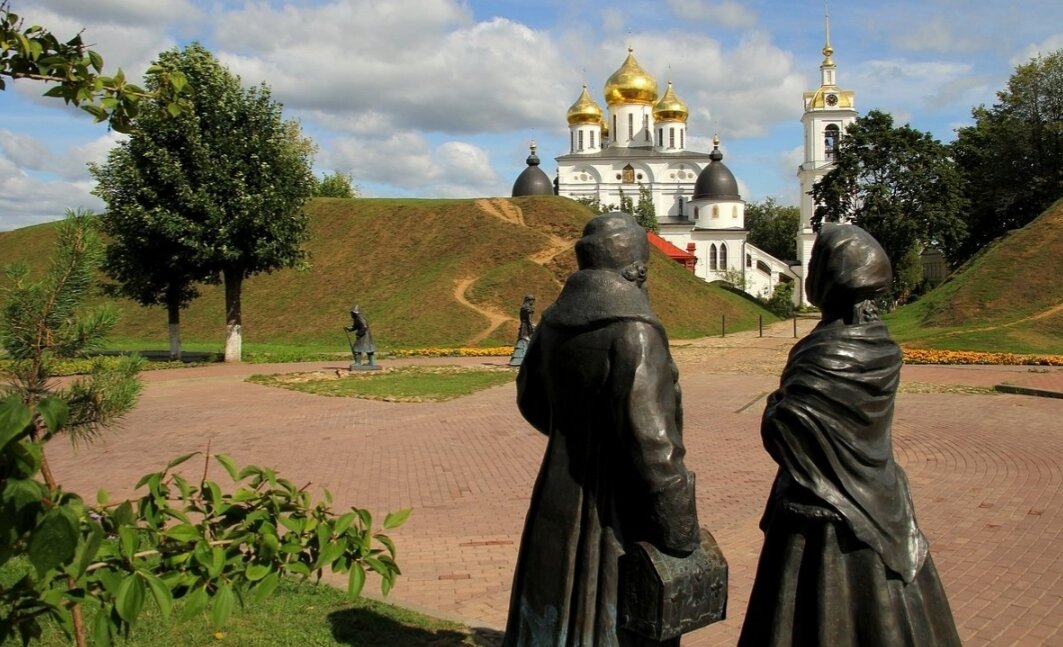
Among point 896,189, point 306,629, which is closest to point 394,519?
point 306,629

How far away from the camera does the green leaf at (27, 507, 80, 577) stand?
1.77m

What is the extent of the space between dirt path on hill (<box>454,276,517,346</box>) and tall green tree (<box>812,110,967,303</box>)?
21386mm

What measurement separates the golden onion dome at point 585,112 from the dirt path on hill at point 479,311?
140ft

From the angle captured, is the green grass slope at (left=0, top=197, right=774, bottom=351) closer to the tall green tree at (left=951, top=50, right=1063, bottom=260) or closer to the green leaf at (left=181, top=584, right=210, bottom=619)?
the tall green tree at (left=951, top=50, right=1063, bottom=260)

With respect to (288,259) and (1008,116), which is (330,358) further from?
(1008,116)

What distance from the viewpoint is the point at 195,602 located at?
2.29m

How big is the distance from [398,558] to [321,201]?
143 feet

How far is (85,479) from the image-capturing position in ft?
31.8

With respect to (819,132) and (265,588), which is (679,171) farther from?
(265,588)

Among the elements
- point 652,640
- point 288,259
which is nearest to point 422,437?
point 652,640

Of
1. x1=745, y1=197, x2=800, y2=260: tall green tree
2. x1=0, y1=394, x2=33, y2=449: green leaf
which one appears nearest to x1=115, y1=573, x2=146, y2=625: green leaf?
x1=0, y1=394, x2=33, y2=449: green leaf

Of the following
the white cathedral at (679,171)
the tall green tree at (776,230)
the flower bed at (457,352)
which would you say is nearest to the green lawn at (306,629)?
the flower bed at (457,352)

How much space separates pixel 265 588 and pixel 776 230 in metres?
91.3

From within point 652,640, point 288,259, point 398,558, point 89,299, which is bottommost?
point 398,558
